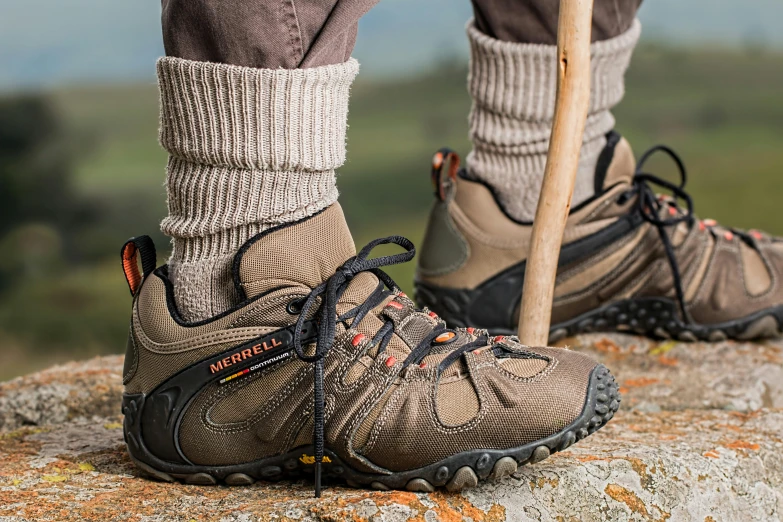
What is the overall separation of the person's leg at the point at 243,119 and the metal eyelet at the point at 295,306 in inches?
3.9

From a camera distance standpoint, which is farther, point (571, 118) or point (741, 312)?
point (741, 312)

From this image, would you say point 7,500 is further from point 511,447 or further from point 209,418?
point 511,447

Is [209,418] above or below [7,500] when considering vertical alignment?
above

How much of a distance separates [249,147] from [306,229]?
0.15m

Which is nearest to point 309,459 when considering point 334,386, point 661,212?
point 334,386

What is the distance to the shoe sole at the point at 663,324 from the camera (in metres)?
2.36

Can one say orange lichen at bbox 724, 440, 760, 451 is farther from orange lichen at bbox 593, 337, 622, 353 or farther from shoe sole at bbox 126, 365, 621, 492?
orange lichen at bbox 593, 337, 622, 353

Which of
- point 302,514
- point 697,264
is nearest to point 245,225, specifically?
point 302,514

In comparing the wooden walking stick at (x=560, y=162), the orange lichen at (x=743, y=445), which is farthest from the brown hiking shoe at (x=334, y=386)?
the orange lichen at (x=743, y=445)

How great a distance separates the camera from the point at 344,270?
143cm

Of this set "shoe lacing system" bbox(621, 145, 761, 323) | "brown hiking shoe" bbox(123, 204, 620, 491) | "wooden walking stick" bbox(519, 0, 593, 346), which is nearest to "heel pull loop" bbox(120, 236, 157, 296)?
"brown hiking shoe" bbox(123, 204, 620, 491)

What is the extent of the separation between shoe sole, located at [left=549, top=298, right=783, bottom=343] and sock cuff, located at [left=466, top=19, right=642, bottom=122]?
52 cm

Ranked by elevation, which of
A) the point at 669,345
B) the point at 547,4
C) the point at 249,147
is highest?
the point at 547,4

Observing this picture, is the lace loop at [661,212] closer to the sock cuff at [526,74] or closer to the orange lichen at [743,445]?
the sock cuff at [526,74]
